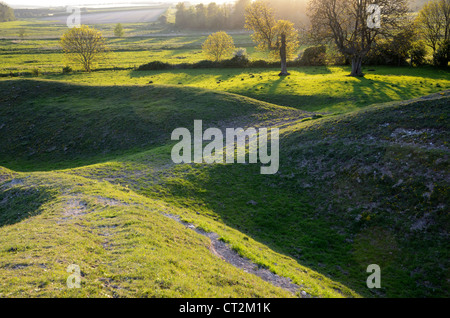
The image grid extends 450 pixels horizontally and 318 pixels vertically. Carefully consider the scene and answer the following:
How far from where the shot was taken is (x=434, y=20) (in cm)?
7200

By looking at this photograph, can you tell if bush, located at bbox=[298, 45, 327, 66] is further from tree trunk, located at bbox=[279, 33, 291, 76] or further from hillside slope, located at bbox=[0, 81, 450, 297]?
hillside slope, located at bbox=[0, 81, 450, 297]

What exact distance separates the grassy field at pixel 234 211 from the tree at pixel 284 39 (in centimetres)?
3563

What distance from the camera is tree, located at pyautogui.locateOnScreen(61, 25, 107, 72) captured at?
81.3 meters

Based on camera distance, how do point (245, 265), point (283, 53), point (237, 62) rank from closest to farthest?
point (245, 265) → point (283, 53) → point (237, 62)

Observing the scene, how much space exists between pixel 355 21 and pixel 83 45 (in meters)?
74.0

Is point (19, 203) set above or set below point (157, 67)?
below

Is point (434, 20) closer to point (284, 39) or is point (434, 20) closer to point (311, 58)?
point (311, 58)
